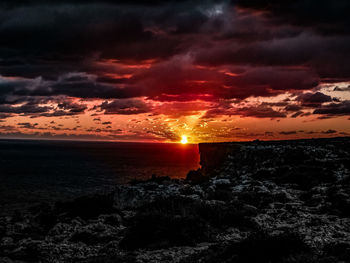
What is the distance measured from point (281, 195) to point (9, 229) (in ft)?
81.3

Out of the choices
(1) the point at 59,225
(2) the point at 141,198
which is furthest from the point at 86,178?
(1) the point at 59,225

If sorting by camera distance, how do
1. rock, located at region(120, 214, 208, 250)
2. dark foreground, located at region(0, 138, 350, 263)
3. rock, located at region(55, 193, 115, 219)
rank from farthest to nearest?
rock, located at region(55, 193, 115, 219) → rock, located at region(120, 214, 208, 250) → dark foreground, located at region(0, 138, 350, 263)

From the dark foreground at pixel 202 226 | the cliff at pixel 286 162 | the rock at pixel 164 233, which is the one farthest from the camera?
the cliff at pixel 286 162

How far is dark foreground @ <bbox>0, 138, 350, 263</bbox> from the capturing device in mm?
15906

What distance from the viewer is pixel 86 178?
8488 cm

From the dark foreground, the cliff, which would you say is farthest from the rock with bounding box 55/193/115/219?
the cliff

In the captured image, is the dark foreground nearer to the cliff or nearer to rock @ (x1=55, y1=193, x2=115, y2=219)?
rock @ (x1=55, y1=193, x2=115, y2=219)

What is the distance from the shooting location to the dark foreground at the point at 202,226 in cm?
1591

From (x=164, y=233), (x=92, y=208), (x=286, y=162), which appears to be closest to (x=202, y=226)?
(x=164, y=233)

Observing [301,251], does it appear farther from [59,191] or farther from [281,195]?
[59,191]

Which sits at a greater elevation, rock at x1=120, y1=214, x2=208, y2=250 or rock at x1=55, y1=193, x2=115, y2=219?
rock at x1=120, y1=214, x2=208, y2=250

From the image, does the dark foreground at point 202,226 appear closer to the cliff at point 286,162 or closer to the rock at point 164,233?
the rock at point 164,233

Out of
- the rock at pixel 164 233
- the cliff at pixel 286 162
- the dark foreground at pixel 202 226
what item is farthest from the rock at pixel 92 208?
the cliff at pixel 286 162

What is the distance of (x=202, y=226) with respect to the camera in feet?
69.1
